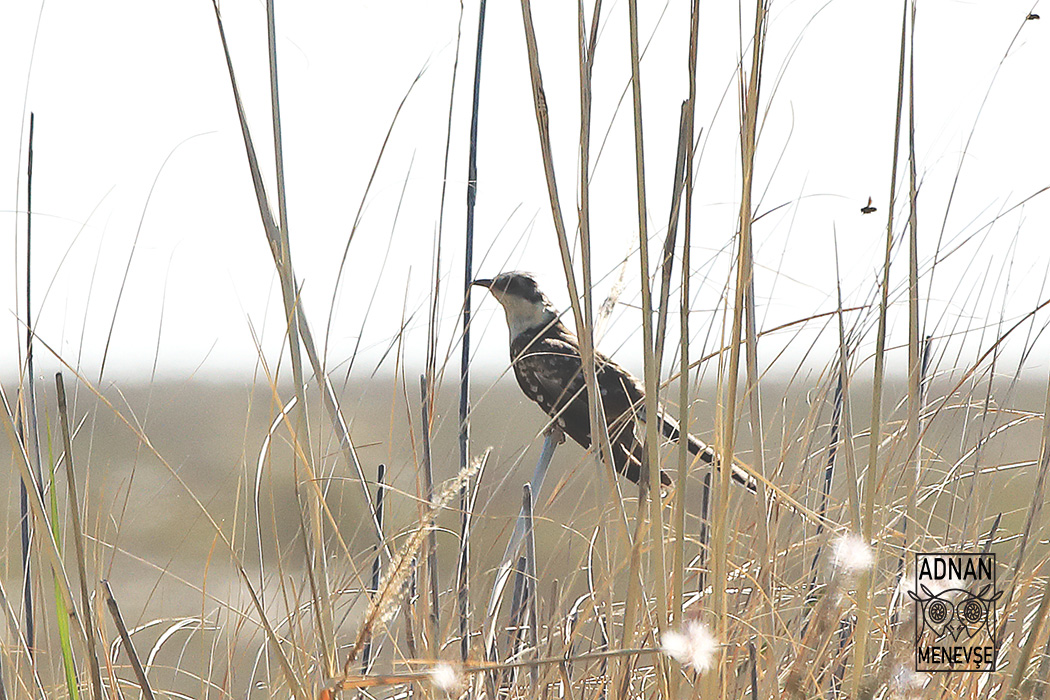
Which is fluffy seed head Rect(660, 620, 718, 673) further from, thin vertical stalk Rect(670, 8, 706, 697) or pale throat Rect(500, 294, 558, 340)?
pale throat Rect(500, 294, 558, 340)

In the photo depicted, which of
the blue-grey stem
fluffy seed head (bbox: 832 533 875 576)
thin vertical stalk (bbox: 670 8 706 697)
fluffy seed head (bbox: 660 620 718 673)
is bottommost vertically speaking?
the blue-grey stem

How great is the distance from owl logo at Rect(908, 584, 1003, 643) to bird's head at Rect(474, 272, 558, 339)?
4.18 feet

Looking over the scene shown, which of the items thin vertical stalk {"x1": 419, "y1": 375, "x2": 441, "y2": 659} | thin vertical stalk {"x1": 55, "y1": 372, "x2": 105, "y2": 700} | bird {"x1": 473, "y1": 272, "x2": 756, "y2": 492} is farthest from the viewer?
bird {"x1": 473, "y1": 272, "x2": 756, "y2": 492}

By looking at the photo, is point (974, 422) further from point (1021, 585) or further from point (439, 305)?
point (439, 305)

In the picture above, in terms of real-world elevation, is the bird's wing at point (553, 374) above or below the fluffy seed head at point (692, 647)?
above

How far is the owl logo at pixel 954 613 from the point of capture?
644 millimetres

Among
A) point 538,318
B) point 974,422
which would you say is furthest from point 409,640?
point 538,318

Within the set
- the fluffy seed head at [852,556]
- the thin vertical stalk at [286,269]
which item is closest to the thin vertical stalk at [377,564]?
the thin vertical stalk at [286,269]

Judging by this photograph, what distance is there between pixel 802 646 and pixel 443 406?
0.45 m

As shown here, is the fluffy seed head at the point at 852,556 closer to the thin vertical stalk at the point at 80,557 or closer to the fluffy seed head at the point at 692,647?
the fluffy seed head at the point at 692,647

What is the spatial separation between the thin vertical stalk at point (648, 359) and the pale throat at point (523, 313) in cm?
141

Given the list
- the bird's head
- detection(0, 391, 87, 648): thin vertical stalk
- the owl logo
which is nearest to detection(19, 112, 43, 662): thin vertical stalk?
detection(0, 391, 87, 648): thin vertical stalk

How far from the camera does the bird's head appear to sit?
6.26 feet

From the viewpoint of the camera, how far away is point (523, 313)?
1.94 meters
